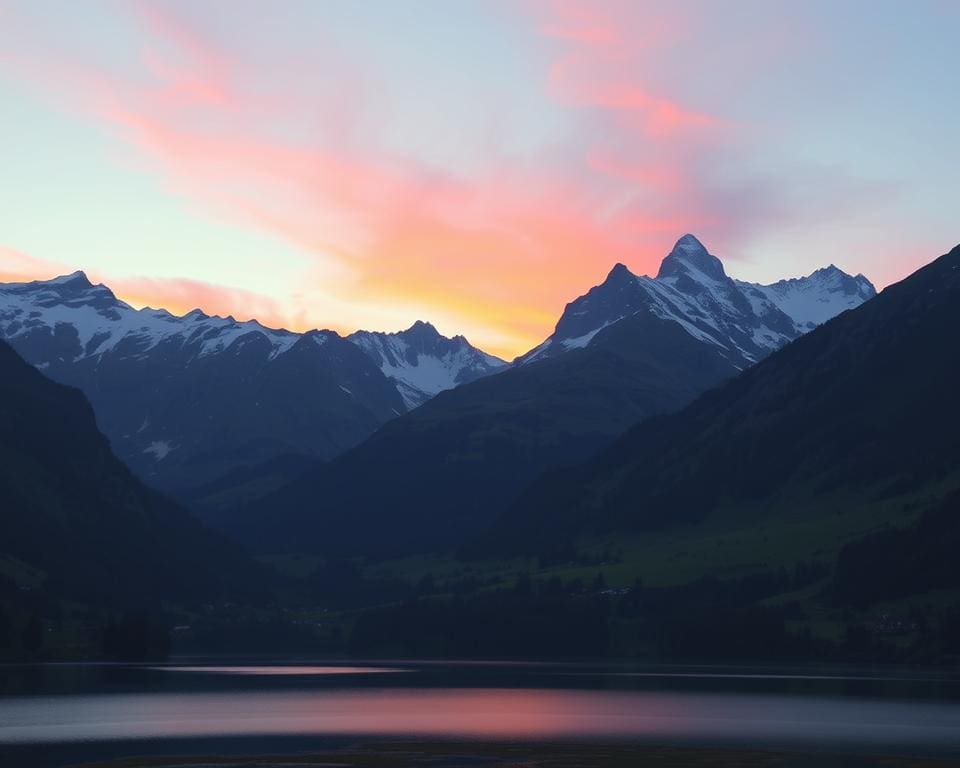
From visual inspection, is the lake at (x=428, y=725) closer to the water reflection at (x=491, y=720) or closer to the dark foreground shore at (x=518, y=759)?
the water reflection at (x=491, y=720)

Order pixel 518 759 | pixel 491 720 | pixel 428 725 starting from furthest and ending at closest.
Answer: pixel 491 720
pixel 428 725
pixel 518 759

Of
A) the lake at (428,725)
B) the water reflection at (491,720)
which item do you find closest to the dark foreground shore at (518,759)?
the lake at (428,725)

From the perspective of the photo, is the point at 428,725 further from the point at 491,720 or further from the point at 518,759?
the point at 518,759

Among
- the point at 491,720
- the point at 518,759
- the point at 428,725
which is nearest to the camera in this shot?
the point at 518,759

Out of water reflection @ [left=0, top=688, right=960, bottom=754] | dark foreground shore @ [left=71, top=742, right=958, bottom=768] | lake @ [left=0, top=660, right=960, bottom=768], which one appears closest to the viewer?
dark foreground shore @ [left=71, top=742, right=958, bottom=768]

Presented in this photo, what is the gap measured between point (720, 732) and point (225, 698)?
246 feet

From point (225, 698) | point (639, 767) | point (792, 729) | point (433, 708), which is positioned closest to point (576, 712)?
point (433, 708)

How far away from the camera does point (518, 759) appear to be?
12631 cm

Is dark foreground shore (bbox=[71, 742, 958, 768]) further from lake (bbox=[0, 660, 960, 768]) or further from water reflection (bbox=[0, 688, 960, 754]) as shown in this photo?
water reflection (bbox=[0, 688, 960, 754])

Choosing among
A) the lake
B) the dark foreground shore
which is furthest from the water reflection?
the dark foreground shore

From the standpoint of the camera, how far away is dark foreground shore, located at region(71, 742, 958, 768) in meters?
121

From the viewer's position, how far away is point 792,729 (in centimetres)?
16038

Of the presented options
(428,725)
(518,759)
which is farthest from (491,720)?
(518,759)

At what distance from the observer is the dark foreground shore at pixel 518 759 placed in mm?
120625
